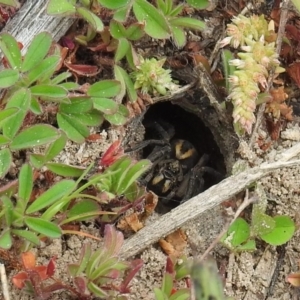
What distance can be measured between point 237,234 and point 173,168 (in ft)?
3.27

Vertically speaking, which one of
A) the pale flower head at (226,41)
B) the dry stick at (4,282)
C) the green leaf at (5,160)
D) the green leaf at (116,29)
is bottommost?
the pale flower head at (226,41)

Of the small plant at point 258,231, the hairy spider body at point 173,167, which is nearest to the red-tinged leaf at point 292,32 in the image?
the small plant at point 258,231

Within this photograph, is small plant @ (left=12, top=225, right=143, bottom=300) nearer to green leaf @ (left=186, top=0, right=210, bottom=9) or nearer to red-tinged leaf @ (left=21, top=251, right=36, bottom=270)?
red-tinged leaf @ (left=21, top=251, right=36, bottom=270)

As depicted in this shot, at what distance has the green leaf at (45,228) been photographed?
1839 millimetres

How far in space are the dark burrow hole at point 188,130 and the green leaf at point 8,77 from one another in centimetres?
102

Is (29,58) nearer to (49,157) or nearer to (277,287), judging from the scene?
(49,157)

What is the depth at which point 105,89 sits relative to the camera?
2.20 m

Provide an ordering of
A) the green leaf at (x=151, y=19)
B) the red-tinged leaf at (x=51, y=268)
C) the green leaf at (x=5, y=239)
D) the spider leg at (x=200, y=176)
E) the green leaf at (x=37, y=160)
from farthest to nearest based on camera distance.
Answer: the spider leg at (x=200, y=176) → the green leaf at (x=151, y=19) → the green leaf at (x=37, y=160) → the red-tinged leaf at (x=51, y=268) → the green leaf at (x=5, y=239)

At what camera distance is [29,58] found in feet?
6.71

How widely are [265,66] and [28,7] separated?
99 cm

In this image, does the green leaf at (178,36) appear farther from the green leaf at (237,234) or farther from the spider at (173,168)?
→ the green leaf at (237,234)

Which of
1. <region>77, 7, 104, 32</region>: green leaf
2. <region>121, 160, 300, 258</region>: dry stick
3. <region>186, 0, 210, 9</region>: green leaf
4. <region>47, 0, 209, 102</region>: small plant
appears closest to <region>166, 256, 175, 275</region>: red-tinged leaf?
<region>121, 160, 300, 258</region>: dry stick

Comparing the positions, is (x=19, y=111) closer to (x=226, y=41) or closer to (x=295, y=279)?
(x=226, y=41)

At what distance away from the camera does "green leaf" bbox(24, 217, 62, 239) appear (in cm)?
184
